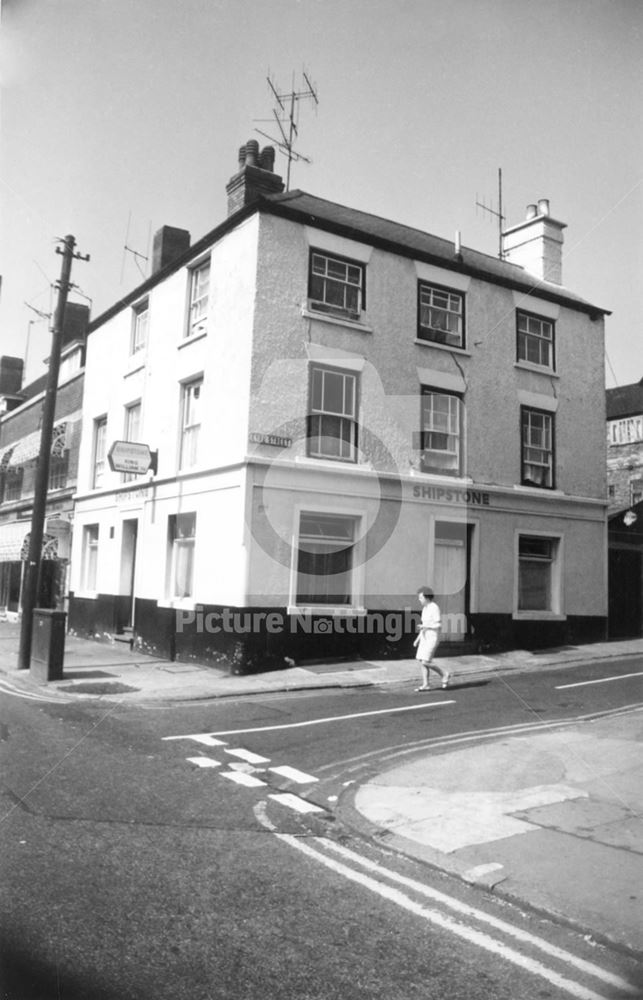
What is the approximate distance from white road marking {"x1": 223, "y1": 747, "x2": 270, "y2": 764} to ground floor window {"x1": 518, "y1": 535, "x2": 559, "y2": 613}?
1225 centimetres

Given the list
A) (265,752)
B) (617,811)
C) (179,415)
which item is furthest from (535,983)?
(179,415)

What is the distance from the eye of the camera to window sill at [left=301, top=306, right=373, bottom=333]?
54.6 ft

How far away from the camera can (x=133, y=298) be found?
21562 mm

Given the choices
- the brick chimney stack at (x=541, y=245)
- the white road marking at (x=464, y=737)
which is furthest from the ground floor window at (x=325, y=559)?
the brick chimney stack at (x=541, y=245)

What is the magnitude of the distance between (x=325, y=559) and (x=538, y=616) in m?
6.29

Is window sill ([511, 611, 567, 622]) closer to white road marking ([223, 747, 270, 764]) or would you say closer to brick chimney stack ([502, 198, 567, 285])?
brick chimney stack ([502, 198, 567, 285])

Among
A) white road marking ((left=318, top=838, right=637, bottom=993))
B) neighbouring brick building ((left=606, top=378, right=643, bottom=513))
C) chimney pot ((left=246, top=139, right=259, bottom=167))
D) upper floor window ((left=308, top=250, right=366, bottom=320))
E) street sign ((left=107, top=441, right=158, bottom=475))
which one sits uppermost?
chimney pot ((left=246, top=139, right=259, bottom=167))

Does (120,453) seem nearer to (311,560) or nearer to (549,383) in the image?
(311,560)

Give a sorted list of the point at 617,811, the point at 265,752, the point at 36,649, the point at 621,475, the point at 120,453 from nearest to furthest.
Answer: the point at 617,811, the point at 265,752, the point at 36,649, the point at 120,453, the point at 621,475

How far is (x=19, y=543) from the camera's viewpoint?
25328 mm

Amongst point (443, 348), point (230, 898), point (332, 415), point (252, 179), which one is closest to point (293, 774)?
point (230, 898)

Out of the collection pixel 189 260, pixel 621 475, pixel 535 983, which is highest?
pixel 189 260

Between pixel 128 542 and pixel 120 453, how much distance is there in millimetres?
3270

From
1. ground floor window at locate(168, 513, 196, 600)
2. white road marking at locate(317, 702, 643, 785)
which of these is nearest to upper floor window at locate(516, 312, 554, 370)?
ground floor window at locate(168, 513, 196, 600)
